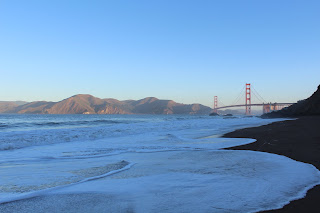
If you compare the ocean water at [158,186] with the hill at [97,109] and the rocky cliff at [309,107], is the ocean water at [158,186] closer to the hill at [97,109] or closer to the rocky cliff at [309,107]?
the rocky cliff at [309,107]

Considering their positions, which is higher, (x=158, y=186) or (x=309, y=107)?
(x=309, y=107)

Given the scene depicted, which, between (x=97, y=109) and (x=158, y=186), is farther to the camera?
(x=97, y=109)

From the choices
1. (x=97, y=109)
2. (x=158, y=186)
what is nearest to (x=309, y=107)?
(x=158, y=186)

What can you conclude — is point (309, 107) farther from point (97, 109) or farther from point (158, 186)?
point (97, 109)

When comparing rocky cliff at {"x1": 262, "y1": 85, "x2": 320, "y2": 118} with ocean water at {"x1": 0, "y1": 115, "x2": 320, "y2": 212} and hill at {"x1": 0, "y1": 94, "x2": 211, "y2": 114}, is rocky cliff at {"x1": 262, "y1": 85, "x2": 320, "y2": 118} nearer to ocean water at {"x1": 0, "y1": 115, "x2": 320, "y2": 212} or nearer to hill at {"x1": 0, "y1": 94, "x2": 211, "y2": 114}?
ocean water at {"x1": 0, "y1": 115, "x2": 320, "y2": 212}

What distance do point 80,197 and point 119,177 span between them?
Result: 0.83 metres

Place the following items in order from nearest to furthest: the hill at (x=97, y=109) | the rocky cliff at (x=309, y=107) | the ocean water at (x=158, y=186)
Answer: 1. the ocean water at (x=158, y=186)
2. the rocky cliff at (x=309, y=107)
3. the hill at (x=97, y=109)

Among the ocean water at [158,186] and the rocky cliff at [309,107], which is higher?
the rocky cliff at [309,107]

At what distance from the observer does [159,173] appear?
3264 mm

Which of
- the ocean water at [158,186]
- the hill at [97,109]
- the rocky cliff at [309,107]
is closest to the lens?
the ocean water at [158,186]

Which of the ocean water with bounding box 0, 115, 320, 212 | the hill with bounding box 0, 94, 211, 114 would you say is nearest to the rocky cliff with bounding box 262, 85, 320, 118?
the ocean water with bounding box 0, 115, 320, 212

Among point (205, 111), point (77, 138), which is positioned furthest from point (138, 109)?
point (77, 138)

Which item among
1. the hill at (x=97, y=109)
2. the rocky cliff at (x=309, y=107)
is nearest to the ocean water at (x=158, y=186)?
the rocky cliff at (x=309, y=107)

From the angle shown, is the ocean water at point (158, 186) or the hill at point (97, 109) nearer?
the ocean water at point (158, 186)
